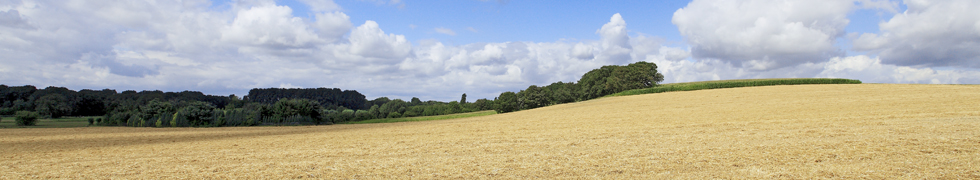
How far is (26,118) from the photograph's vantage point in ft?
116

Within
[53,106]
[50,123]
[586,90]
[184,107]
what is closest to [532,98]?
[586,90]

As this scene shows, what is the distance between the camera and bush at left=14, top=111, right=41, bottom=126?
35125mm

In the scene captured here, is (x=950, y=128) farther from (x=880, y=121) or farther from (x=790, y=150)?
(x=790, y=150)

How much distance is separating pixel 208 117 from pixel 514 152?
38.3m

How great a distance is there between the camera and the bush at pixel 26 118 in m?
35.1

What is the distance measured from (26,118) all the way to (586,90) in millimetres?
80524

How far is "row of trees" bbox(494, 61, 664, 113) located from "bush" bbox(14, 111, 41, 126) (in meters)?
55.3

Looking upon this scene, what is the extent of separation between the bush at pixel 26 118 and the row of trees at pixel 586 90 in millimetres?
55325

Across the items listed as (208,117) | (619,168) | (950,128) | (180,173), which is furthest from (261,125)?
(950,128)

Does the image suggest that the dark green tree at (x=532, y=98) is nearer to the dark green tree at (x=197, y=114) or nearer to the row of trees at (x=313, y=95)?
the dark green tree at (x=197, y=114)

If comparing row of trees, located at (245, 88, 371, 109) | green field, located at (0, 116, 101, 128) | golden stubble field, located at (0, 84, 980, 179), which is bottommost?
golden stubble field, located at (0, 84, 980, 179)

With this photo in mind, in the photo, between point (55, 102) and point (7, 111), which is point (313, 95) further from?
point (7, 111)

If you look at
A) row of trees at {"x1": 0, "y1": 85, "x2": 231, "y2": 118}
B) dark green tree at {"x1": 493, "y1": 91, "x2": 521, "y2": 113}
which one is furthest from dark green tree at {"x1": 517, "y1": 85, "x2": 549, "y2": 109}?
row of trees at {"x1": 0, "y1": 85, "x2": 231, "y2": 118}

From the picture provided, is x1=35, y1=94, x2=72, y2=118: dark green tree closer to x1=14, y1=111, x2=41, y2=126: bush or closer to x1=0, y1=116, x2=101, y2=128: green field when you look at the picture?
x1=0, y1=116, x2=101, y2=128: green field
